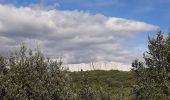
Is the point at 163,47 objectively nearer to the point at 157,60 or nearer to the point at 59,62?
the point at 157,60

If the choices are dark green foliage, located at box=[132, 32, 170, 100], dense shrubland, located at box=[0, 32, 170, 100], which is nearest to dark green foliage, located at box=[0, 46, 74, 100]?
dense shrubland, located at box=[0, 32, 170, 100]

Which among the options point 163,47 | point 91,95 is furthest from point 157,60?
point 91,95

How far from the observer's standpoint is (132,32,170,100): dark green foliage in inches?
1777

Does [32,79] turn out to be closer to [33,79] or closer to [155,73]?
[33,79]

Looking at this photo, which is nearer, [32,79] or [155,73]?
[32,79]

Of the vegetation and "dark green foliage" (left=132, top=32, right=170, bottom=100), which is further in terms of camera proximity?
"dark green foliage" (left=132, top=32, right=170, bottom=100)

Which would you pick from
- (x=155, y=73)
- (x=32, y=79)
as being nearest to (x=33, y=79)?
(x=32, y=79)

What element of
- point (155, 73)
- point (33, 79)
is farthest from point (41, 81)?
point (155, 73)

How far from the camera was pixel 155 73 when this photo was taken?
46344 millimetres

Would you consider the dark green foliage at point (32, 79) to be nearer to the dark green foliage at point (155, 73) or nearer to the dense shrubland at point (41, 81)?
the dense shrubland at point (41, 81)

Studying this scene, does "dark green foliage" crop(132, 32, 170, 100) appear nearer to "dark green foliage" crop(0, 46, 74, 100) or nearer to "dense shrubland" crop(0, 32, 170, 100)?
"dense shrubland" crop(0, 32, 170, 100)

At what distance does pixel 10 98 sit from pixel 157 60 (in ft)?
69.7

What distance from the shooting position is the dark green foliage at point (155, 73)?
45125 millimetres

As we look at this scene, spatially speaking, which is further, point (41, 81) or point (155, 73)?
point (155, 73)
